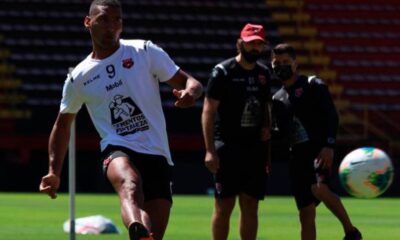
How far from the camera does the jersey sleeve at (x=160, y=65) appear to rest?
25.6 feet

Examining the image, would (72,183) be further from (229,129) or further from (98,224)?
(98,224)

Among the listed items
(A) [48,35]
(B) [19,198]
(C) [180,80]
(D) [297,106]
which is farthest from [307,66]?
(C) [180,80]

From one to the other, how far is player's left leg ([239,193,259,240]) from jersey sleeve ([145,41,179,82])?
9.88 ft

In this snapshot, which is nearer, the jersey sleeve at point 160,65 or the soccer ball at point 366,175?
the jersey sleeve at point 160,65

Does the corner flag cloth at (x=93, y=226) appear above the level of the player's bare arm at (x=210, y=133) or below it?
below

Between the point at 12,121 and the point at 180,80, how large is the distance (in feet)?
74.1

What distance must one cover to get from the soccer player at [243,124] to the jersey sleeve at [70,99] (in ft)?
8.93

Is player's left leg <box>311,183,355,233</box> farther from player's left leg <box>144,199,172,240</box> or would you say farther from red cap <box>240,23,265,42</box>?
player's left leg <box>144,199,172,240</box>

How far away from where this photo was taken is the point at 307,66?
33812 millimetres

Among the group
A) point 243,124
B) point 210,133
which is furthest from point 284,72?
point 210,133

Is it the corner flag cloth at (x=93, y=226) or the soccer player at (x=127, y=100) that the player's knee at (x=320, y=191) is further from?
the soccer player at (x=127, y=100)

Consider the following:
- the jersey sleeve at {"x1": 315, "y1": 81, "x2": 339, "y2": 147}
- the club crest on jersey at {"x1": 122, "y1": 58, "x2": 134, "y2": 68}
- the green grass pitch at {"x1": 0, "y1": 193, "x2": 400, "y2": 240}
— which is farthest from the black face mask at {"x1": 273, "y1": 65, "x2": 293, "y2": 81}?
the club crest on jersey at {"x1": 122, "y1": 58, "x2": 134, "y2": 68}

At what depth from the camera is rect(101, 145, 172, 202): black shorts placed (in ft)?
25.2

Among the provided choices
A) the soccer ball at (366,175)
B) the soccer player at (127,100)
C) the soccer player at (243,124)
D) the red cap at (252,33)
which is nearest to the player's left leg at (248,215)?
the soccer player at (243,124)
